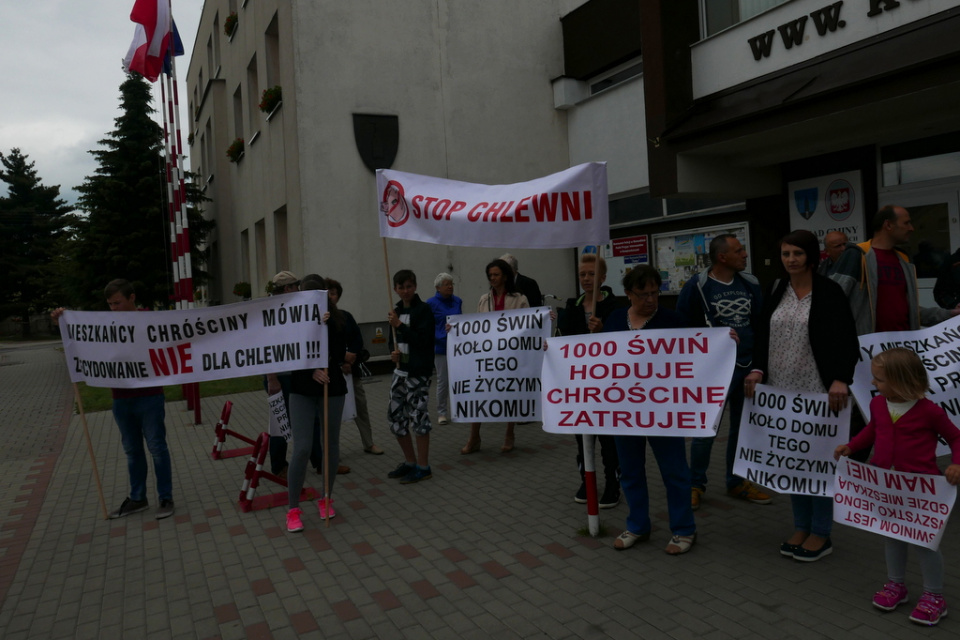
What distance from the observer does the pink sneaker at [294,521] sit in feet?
17.7

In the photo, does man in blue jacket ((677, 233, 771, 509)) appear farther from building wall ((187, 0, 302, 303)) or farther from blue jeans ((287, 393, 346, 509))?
building wall ((187, 0, 302, 303))

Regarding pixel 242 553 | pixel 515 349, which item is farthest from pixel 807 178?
pixel 242 553

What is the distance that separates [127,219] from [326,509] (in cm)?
2383

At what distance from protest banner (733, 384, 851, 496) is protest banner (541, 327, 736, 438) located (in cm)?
35

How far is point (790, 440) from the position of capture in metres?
4.34

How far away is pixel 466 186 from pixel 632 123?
9433 millimetres

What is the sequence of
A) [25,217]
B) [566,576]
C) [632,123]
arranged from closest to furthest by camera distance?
[566,576] < [632,123] < [25,217]

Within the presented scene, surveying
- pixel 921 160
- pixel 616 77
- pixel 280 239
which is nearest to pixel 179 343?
pixel 921 160

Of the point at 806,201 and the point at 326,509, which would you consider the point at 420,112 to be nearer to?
the point at 806,201

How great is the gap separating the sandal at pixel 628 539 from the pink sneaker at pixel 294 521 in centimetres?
235

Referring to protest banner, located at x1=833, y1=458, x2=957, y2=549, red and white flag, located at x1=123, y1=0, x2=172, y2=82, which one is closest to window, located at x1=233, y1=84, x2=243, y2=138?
red and white flag, located at x1=123, y1=0, x2=172, y2=82

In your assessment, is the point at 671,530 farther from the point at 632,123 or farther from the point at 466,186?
the point at 632,123

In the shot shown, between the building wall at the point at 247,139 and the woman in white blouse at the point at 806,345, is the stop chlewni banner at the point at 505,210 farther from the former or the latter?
the building wall at the point at 247,139

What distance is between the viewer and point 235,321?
593 centimetres
